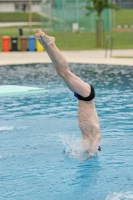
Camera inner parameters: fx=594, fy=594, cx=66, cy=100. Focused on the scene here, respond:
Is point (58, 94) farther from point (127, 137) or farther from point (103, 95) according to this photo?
point (127, 137)

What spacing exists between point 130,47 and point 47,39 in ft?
76.7

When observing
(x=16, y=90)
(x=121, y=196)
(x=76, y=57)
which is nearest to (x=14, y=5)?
(x=76, y=57)

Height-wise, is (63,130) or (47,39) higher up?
(47,39)

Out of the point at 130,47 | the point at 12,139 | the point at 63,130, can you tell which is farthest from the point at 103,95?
the point at 130,47

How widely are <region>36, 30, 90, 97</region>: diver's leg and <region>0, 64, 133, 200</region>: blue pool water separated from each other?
1092mm

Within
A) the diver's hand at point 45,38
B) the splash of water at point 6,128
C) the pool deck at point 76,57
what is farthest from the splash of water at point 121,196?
the pool deck at point 76,57

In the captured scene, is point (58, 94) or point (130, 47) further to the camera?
point (130, 47)

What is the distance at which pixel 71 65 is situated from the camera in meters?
23.4

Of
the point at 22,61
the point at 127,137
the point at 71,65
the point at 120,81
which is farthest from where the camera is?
the point at 22,61

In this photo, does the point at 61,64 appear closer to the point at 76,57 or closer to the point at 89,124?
the point at 89,124

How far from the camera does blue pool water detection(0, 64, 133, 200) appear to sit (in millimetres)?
8070

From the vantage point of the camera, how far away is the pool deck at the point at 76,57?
24.6 metres

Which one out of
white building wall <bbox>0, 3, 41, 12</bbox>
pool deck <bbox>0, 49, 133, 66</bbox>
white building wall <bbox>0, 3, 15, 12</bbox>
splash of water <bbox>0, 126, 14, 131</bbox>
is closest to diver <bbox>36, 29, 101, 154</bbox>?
splash of water <bbox>0, 126, 14, 131</bbox>

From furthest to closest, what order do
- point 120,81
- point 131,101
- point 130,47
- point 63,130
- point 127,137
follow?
point 130,47, point 120,81, point 131,101, point 63,130, point 127,137
